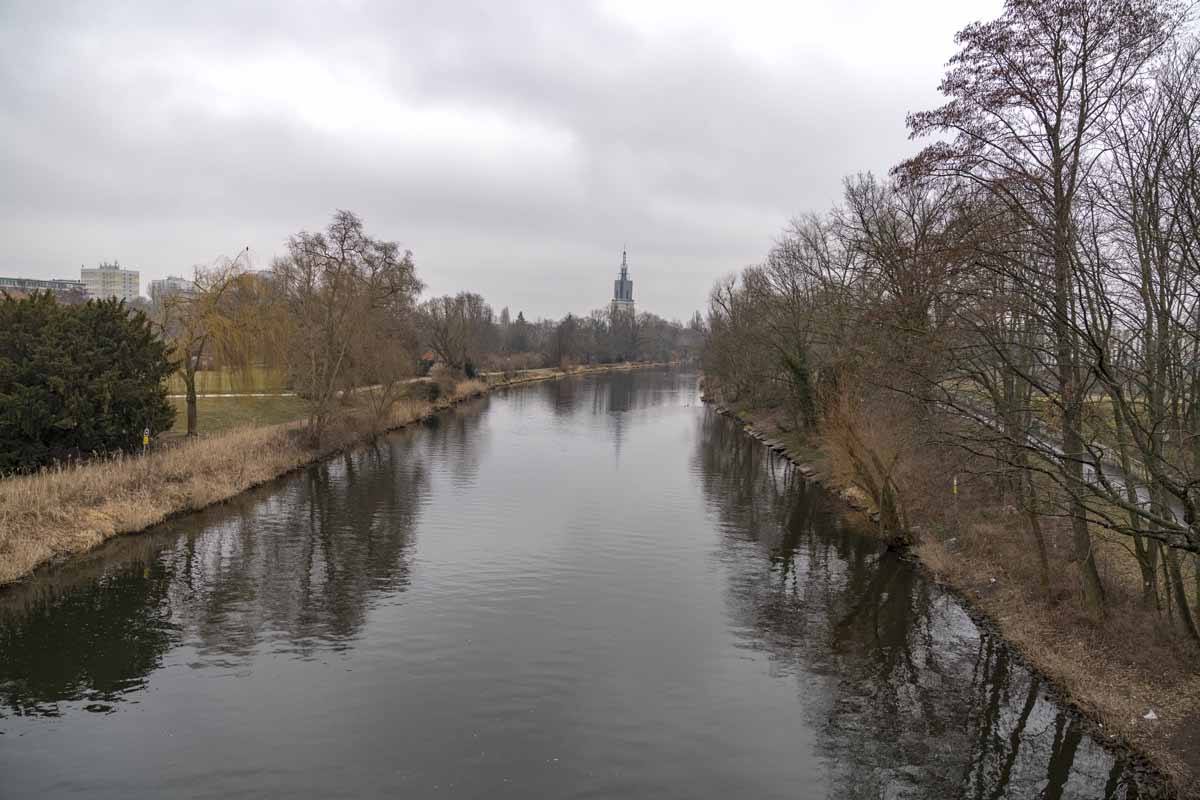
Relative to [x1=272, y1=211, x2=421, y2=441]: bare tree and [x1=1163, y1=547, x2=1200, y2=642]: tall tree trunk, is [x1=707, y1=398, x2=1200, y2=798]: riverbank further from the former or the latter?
[x1=272, y1=211, x2=421, y2=441]: bare tree

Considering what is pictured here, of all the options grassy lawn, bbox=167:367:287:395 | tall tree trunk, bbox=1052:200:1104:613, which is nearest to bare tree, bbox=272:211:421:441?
grassy lawn, bbox=167:367:287:395

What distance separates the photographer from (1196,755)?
923cm

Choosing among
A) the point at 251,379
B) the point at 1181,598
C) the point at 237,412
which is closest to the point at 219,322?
the point at 251,379

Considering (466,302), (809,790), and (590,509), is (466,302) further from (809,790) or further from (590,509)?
(809,790)

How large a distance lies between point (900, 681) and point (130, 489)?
1971cm

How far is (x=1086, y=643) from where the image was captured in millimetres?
12336

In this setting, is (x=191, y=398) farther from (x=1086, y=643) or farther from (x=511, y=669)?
(x=1086, y=643)

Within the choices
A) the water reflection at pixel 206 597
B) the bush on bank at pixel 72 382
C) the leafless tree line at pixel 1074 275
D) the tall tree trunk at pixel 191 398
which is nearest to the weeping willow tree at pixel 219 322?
the tall tree trunk at pixel 191 398

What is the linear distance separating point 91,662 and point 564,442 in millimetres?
27315

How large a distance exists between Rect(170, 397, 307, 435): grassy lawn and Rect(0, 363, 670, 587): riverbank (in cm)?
185

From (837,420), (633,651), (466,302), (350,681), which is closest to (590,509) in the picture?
(837,420)

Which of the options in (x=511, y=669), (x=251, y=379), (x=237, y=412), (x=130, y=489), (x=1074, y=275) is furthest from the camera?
(x=237, y=412)

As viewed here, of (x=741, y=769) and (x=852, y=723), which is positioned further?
(x=852, y=723)

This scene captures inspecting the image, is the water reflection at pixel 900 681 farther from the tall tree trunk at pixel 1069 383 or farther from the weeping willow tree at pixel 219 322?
the weeping willow tree at pixel 219 322
